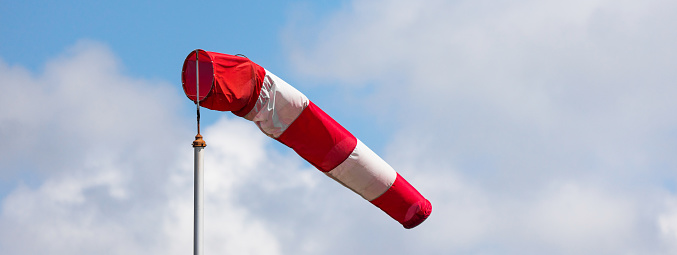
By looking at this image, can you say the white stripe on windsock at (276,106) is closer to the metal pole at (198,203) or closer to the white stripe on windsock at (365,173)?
the white stripe on windsock at (365,173)

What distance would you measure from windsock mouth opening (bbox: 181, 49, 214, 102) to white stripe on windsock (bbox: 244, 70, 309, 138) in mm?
1453

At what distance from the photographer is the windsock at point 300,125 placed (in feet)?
58.2

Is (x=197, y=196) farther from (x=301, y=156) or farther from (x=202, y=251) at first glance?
(x=301, y=156)

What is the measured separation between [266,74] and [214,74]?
1.67 metres

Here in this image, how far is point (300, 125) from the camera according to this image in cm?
1956

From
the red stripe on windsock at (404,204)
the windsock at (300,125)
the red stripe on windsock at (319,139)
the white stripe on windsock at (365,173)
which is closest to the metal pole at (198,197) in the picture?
the windsock at (300,125)

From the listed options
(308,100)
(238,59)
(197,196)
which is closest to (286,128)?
(308,100)

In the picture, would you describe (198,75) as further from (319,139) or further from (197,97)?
(319,139)

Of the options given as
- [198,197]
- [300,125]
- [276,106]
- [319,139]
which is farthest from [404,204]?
[198,197]

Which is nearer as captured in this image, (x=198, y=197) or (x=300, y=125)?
(x=198, y=197)

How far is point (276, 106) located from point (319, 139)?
1.51 meters

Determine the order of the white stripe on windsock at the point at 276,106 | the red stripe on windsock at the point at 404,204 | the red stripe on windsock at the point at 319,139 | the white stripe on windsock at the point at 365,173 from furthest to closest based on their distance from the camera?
the red stripe on windsock at the point at 404,204
the white stripe on windsock at the point at 365,173
the red stripe on windsock at the point at 319,139
the white stripe on windsock at the point at 276,106

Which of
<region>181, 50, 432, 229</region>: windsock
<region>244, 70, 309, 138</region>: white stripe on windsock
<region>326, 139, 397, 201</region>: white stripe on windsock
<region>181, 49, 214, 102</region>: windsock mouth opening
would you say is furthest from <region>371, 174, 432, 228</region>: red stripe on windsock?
<region>181, 49, 214, 102</region>: windsock mouth opening

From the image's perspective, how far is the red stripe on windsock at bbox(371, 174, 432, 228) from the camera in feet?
70.4
